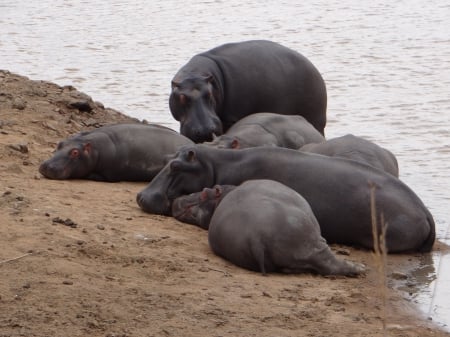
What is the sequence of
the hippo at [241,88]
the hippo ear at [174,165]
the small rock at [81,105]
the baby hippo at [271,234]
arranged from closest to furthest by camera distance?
the baby hippo at [271,234], the hippo ear at [174,165], the hippo at [241,88], the small rock at [81,105]

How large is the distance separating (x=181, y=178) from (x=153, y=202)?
0.28 metres

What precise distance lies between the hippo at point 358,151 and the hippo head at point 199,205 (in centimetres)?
117

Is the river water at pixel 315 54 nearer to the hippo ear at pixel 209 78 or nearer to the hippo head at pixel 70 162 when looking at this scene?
the hippo ear at pixel 209 78

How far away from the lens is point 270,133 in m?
8.71

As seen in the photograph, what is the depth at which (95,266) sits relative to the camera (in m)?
5.91

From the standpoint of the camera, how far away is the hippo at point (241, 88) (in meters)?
9.33

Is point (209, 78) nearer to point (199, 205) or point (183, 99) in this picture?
point (183, 99)

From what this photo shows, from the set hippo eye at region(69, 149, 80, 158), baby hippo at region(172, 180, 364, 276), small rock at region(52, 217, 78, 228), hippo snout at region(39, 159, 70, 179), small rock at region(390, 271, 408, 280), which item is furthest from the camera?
hippo eye at region(69, 149, 80, 158)

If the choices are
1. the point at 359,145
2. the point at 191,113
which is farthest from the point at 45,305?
the point at 191,113

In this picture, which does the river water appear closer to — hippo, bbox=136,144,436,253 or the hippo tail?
the hippo tail

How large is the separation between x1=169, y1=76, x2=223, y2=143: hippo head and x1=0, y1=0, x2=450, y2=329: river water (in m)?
1.58

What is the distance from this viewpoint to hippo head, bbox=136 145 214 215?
7621 millimetres

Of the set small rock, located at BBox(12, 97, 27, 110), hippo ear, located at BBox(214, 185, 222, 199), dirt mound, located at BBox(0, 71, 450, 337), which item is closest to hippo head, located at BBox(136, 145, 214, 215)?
dirt mound, located at BBox(0, 71, 450, 337)

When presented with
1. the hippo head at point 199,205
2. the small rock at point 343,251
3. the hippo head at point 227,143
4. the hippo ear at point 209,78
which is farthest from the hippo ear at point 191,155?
the hippo ear at point 209,78
